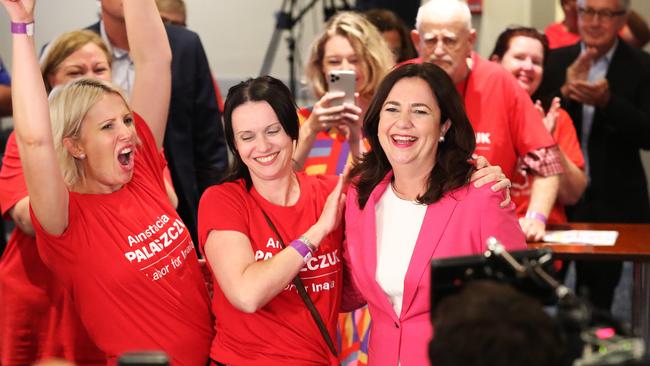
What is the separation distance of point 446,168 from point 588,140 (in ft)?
7.05

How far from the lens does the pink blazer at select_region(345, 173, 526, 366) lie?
8.41 feet

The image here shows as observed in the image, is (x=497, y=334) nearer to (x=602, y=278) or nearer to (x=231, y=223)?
(x=231, y=223)

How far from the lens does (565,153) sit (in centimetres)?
414

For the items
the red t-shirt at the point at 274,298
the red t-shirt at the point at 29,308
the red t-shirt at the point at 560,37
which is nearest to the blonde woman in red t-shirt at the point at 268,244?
the red t-shirt at the point at 274,298

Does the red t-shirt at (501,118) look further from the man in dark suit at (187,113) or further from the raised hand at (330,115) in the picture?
the man in dark suit at (187,113)

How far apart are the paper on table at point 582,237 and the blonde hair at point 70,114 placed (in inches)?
72.2

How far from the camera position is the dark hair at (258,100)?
2.77m

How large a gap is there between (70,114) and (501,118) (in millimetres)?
1660

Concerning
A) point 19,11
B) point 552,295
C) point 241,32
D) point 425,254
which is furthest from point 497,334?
point 241,32

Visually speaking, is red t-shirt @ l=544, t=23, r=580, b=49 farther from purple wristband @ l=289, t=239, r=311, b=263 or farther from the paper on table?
purple wristband @ l=289, t=239, r=311, b=263

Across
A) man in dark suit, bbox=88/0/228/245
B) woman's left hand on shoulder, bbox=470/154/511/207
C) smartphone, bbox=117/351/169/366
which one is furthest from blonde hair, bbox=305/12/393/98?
smartphone, bbox=117/351/169/366

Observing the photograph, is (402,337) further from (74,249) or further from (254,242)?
(74,249)

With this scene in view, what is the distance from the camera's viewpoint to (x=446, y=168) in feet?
8.93

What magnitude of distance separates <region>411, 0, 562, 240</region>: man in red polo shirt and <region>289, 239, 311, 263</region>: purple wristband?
1294mm
